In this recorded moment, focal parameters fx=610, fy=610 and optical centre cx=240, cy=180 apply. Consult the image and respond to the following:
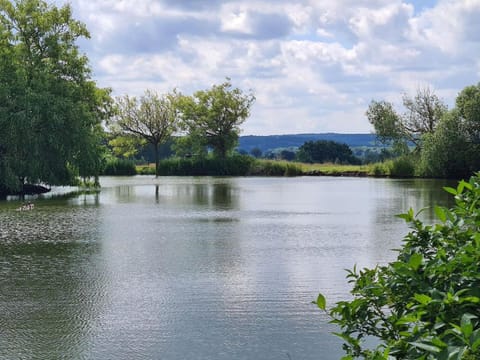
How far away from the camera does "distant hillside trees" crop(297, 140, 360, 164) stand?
336 ft

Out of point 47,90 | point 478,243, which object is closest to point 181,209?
point 47,90

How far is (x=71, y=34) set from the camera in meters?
35.1

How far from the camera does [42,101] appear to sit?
27875 mm

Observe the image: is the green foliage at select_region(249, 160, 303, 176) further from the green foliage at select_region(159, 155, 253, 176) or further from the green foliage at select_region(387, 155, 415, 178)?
the green foliage at select_region(387, 155, 415, 178)

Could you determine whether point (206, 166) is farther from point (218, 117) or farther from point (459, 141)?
point (459, 141)

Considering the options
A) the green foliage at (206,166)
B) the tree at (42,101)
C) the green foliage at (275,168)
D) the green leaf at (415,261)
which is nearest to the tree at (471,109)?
the green foliage at (275,168)

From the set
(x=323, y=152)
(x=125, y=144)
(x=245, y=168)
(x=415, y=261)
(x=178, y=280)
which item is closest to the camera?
(x=415, y=261)

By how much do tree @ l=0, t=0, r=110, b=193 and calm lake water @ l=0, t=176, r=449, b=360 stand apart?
7.18m

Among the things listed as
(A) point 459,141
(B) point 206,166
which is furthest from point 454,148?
(B) point 206,166

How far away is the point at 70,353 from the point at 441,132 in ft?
142

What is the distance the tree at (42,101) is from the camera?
27359mm

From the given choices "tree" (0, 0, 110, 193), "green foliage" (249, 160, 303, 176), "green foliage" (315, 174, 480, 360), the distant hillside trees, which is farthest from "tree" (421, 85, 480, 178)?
the distant hillside trees

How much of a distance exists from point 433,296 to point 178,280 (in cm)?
727

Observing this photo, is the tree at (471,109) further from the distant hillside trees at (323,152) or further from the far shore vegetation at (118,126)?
the distant hillside trees at (323,152)
